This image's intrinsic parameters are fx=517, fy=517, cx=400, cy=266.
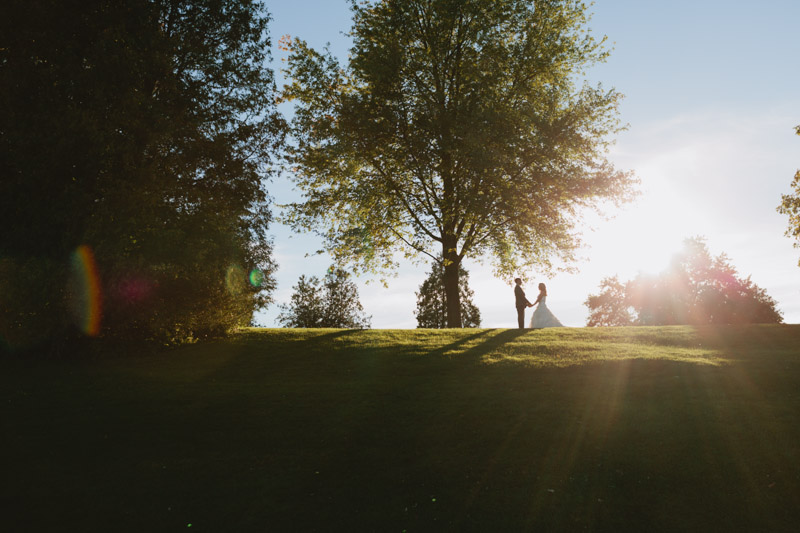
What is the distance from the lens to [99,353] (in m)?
16.0


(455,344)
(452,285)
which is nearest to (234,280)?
(455,344)

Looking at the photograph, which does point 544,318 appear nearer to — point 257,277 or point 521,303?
point 521,303

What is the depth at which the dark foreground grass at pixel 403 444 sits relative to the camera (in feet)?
24.3

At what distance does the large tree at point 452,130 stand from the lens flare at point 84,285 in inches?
477

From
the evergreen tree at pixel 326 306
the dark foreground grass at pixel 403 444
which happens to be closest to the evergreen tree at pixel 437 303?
the evergreen tree at pixel 326 306

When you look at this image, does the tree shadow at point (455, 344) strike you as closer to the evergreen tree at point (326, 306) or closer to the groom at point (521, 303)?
the groom at point (521, 303)

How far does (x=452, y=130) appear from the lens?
23.4 meters

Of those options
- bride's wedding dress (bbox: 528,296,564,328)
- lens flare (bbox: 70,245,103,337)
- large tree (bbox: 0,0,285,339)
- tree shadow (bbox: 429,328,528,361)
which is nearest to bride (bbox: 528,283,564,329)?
bride's wedding dress (bbox: 528,296,564,328)

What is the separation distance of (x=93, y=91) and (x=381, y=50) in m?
13.2

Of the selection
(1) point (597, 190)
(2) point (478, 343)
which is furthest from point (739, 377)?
(1) point (597, 190)

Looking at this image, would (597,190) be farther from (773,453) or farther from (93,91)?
(93,91)

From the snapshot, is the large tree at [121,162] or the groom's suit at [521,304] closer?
the large tree at [121,162]

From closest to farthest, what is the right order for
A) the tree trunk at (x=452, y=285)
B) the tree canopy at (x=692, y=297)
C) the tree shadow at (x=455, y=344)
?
the tree shadow at (x=455, y=344), the tree trunk at (x=452, y=285), the tree canopy at (x=692, y=297)

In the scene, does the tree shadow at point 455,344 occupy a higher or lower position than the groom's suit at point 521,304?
lower
